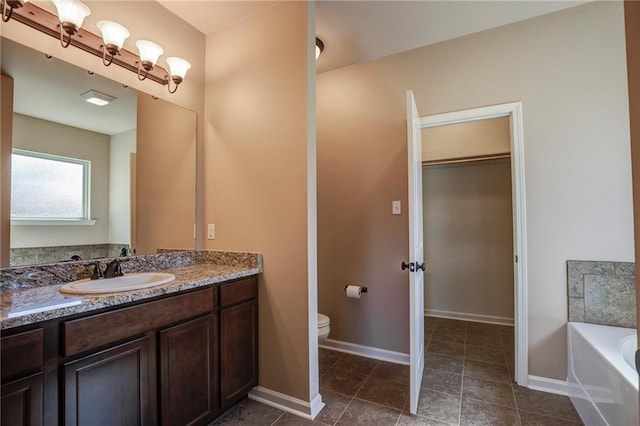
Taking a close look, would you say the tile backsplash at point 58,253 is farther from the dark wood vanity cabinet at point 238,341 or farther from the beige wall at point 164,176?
the dark wood vanity cabinet at point 238,341

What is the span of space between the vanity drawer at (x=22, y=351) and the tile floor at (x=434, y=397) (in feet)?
3.49

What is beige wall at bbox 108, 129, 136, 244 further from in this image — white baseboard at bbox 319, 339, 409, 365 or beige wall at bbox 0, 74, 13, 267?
white baseboard at bbox 319, 339, 409, 365

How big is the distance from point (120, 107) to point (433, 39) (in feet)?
7.58

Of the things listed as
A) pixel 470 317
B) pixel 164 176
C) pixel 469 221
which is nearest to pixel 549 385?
pixel 470 317

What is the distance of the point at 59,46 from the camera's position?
1445mm

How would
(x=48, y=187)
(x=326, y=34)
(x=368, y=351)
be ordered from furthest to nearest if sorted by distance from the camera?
(x=368, y=351) < (x=326, y=34) < (x=48, y=187)

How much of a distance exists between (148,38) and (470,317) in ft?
13.5

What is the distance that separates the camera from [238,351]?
1761 millimetres

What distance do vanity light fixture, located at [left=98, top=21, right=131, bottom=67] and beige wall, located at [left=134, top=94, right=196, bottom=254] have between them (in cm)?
32

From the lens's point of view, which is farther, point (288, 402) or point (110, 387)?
point (288, 402)

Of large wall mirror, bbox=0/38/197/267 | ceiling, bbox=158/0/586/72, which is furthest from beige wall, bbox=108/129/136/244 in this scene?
ceiling, bbox=158/0/586/72

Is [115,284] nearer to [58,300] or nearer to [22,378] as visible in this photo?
[58,300]

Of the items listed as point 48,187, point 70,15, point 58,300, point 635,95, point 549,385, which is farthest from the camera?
point 549,385

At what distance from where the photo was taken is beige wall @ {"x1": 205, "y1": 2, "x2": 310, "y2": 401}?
1789 mm
